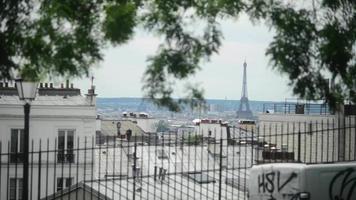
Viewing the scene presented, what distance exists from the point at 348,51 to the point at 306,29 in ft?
2.01

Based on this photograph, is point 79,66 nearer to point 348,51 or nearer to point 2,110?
point 348,51

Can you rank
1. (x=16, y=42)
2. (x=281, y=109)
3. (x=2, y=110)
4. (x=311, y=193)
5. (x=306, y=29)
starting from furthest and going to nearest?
1. (x=2, y=110)
2. (x=281, y=109)
3. (x=311, y=193)
4. (x=306, y=29)
5. (x=16, y=42)

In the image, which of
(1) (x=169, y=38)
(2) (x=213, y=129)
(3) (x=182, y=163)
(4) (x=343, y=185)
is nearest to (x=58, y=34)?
(1) (x=169, y=38)

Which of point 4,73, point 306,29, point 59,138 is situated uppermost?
point 306,29

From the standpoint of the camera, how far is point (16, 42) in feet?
24.6

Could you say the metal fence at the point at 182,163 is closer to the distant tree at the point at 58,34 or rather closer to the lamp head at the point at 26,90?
the lamp head at the point at 26,90

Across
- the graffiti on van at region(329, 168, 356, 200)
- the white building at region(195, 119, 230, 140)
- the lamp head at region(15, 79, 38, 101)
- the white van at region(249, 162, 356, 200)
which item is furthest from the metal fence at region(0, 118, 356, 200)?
the graffiti on van at region(329, 168, 356, 200)

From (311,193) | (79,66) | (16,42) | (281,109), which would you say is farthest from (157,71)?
(281,109)

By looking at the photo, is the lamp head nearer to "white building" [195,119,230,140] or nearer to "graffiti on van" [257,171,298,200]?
"white building" [195,119,230,140]

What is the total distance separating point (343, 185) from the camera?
10695 millimetres

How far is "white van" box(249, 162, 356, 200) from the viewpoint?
33.7ft

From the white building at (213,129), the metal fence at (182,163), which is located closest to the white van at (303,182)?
the metal fence at (182,163)

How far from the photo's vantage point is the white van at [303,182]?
33.7ft

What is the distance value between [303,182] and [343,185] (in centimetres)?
85
